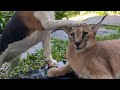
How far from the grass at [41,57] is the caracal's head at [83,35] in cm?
9

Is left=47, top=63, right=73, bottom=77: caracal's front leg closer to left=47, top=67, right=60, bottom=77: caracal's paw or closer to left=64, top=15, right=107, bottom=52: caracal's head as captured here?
left=47, top=67, right=60, bottom=77: caracal's paw

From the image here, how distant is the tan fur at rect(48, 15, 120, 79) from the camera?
214cm

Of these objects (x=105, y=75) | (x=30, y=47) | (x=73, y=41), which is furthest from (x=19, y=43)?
(x=105, y=75)

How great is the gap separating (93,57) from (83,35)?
0.13 meters

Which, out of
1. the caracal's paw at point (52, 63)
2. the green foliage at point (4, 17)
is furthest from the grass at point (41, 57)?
the green foliage at point (4, 17)

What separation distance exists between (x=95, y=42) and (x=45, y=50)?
10.8 inches

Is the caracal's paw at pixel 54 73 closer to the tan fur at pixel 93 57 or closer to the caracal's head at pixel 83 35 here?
the tan fur at pixel 93 57

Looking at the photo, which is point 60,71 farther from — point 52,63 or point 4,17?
point 4,17

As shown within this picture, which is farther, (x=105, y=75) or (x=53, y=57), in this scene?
(x=53, y=57)

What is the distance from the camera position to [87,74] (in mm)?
2162

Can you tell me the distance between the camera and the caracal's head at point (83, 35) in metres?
2.13

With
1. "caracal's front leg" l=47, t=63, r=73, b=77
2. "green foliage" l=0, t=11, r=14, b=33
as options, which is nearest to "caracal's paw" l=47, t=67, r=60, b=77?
"caracal's front leg" l=47, t=63, r=73, b=77

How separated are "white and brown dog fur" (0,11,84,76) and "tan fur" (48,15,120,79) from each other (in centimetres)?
11
